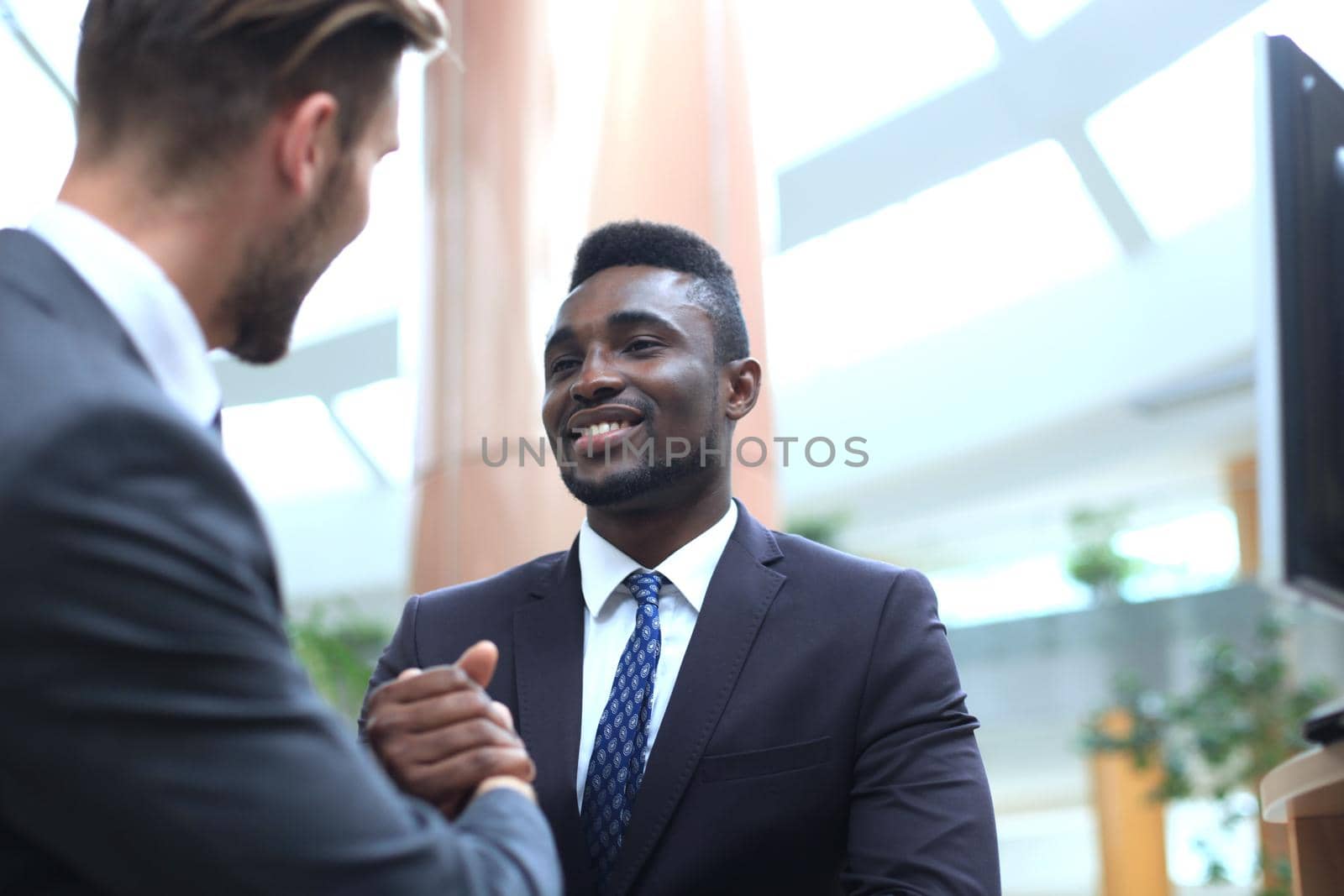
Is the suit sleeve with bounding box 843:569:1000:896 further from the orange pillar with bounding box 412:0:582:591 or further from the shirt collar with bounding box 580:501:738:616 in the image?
the orange pillar with bounding box 412:0:582:591

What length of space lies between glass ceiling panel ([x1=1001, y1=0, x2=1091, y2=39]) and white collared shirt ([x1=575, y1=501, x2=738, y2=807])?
804 cm

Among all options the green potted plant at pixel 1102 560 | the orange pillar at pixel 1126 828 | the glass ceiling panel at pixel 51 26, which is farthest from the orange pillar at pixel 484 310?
the orange pillar at pixel 1126 828

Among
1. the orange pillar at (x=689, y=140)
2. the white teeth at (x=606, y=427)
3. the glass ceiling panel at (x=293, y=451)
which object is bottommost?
the white teeth at (x=606, y=427)

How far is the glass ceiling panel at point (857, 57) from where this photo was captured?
→ 31.9 ft

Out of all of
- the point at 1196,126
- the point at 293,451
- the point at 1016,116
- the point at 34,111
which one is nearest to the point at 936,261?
the point at 1016,116

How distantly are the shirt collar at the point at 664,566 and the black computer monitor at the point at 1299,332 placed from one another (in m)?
1.17

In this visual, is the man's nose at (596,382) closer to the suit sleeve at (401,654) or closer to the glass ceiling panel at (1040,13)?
the suit sleeve at (401,654)

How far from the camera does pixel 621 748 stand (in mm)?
2066

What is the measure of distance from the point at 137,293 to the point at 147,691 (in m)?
0.36

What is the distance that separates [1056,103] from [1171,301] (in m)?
2.13

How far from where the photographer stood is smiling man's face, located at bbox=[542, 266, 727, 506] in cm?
236

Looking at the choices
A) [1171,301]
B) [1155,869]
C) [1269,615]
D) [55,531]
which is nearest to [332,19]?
[55,531]

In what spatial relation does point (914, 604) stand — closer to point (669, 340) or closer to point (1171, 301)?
point (669, 340)

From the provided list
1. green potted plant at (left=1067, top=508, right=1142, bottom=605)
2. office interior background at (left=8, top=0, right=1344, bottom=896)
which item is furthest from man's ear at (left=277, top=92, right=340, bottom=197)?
green potted plant at (left=1067, top=508, right=1142, bottom=605)
